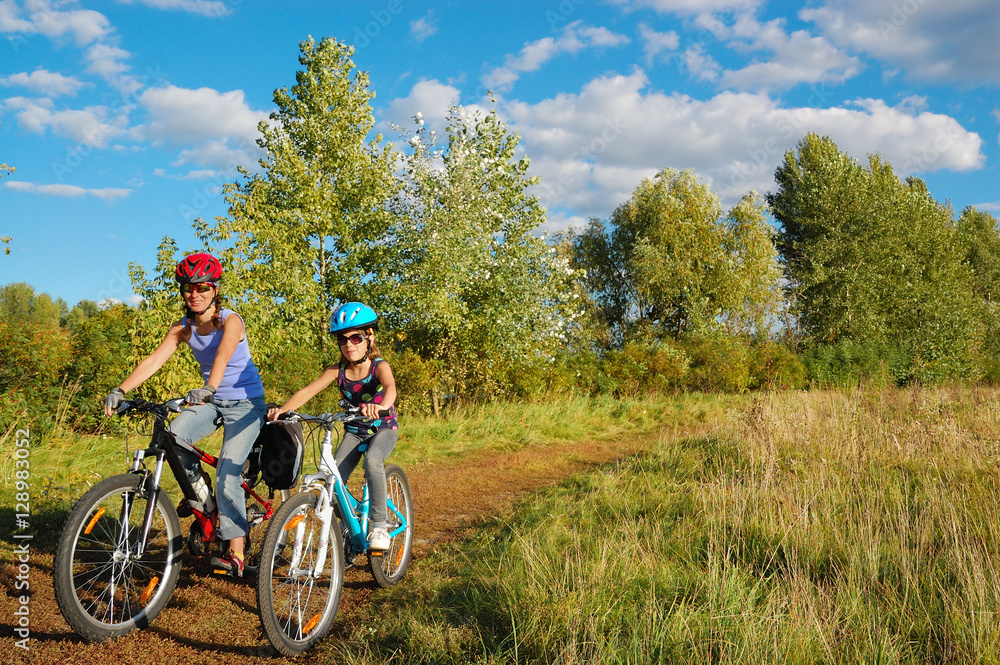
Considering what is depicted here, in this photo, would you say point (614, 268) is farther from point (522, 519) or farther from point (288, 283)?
point (522, 519)

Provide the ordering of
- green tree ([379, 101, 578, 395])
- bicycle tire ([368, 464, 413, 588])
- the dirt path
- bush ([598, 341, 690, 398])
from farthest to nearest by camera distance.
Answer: bush ([598, 341, 690, 398]) < green tree ([379, 101, 578, 395]) < bicycle tire ([368, 464, 413, 588]) < the dirt path

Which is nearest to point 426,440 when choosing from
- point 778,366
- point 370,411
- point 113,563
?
point 370,411

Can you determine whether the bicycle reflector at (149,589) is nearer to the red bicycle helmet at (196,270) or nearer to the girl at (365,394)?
the girl at (365,394)

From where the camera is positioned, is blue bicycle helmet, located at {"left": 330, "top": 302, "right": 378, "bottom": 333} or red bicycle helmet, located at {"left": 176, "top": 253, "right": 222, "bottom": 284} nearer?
red bicycle helmet, located at {"left": 176, "top": 253, "right": 222, "bottom": 284}

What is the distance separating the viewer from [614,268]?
33094mm

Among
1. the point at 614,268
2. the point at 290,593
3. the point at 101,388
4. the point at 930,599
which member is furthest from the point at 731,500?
the point at 614,268

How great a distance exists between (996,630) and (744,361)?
67.4 feet

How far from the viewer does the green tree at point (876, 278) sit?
2719cm

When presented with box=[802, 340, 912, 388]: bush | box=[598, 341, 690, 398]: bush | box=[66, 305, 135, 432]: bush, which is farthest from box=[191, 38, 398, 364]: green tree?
box=[802, 340, 912, 388]: bush

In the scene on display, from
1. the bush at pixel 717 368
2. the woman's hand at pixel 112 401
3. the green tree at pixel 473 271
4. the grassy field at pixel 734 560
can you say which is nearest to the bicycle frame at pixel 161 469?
the woman's hand at pixel 112 401

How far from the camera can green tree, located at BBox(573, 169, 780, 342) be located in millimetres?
27844

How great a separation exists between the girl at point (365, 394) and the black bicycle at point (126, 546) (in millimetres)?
836

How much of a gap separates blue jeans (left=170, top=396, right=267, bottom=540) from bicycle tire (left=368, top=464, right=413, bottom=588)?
3.38 ft

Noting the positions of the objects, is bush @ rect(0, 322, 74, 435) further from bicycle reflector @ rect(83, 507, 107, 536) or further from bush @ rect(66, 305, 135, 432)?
bicycle reflector @ rect(83, 507, 107, 536)
